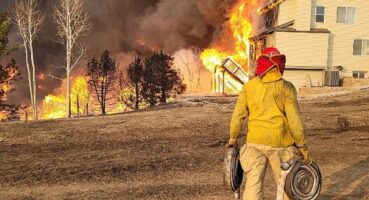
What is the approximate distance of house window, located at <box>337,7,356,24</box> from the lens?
3694cm

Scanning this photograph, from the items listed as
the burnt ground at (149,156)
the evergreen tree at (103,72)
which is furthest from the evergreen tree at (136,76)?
the burnt ground at (149,156)

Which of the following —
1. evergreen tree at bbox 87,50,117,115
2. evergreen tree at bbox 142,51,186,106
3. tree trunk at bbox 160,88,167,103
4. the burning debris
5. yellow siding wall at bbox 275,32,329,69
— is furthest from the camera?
evergreen tree at bbox 87,50,117,115

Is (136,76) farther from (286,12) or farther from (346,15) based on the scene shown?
(346,15)

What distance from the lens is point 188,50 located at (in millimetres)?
69688

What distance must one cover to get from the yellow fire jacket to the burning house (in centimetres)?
3122

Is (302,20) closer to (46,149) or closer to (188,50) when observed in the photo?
(46,149)

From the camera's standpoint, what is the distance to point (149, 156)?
11.9 meters

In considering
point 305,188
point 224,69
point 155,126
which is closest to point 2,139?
point 155,126

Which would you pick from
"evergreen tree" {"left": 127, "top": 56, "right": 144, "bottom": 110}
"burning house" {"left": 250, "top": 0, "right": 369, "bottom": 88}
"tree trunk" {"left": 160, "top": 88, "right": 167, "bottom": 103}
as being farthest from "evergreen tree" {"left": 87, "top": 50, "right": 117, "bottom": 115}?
"burning house" {"left": 250, "top": 0, "right": 369, "bottom": 88}

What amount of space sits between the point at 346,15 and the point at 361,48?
314 centimetres

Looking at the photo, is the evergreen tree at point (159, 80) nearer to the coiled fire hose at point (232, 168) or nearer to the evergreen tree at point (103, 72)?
the evergreen tree at point (103, 72)

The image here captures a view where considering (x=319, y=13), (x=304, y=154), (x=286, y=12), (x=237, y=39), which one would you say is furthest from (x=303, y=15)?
(x=304, y=154)

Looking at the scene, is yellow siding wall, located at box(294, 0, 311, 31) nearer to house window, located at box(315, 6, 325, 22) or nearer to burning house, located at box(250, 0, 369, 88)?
burning house, located at box(250, 0, 369, 88)

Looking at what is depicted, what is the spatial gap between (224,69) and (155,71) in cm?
2147
